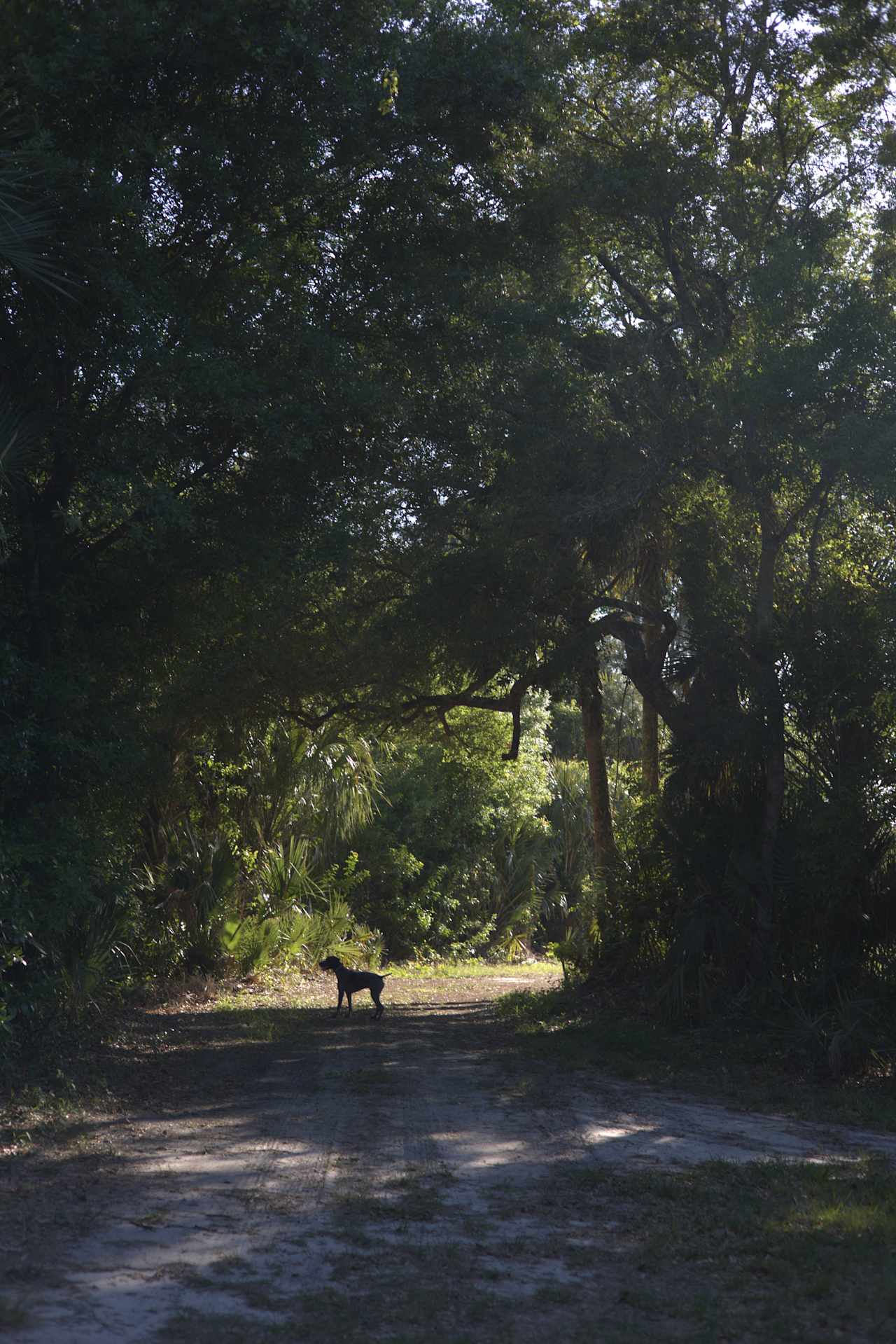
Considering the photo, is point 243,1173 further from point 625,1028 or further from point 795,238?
point 795,238

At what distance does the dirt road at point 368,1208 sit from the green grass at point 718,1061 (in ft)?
1.98

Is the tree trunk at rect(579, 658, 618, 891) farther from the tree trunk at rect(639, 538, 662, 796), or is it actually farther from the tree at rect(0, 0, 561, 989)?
the tree at rect(0, 0, 561, 989)

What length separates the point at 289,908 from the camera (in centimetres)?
2045

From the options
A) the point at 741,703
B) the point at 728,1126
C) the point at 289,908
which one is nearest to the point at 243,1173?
the point at 728,1126

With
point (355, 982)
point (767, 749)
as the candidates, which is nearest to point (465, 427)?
point (767, 749)

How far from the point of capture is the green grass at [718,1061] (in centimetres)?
967

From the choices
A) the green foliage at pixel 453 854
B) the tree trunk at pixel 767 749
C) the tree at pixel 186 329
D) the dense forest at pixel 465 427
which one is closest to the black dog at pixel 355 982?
the dense forest at pixel 465 427

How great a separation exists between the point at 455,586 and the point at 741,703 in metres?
3.27

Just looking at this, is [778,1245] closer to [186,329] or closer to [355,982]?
[186,329]

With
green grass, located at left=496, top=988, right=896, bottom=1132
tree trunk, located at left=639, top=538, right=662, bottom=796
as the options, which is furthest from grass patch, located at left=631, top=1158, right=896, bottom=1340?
tree trunk, located at left=639, top=538, right=662, bottom=796

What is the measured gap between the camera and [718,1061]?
37.8 ft

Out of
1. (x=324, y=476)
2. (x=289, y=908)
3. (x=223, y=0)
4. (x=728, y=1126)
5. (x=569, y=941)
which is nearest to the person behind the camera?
(x=728, y=1126)

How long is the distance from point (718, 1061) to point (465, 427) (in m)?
6.70

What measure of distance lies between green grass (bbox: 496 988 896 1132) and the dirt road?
1.98 feet
